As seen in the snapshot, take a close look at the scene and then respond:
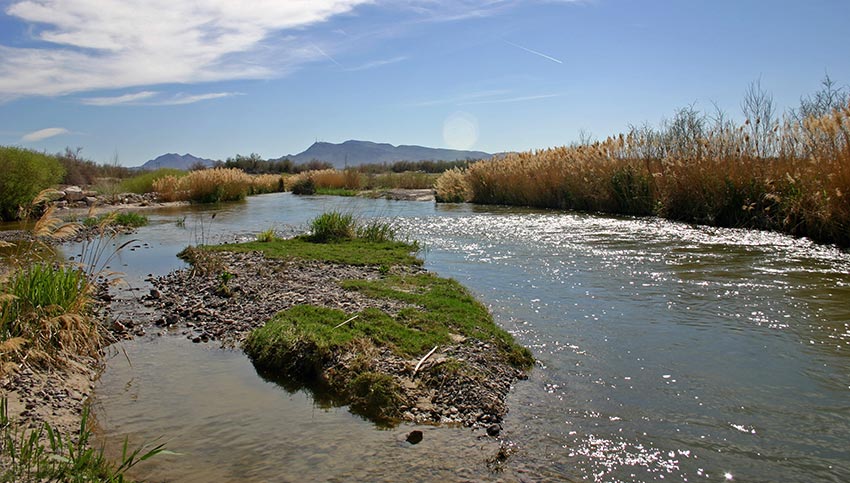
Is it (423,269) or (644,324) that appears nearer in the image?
(644,324)

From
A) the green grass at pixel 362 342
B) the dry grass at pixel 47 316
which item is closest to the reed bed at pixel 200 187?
the dry grass at pixel 47 316

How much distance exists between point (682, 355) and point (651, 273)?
14.2ft

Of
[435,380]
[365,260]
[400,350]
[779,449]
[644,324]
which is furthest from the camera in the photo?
[365,260]

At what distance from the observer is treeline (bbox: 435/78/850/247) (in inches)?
502

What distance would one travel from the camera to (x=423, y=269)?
10.8 metres

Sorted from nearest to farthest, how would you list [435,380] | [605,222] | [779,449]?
1. [779,449]
2. [435,380]
3. [605,222]

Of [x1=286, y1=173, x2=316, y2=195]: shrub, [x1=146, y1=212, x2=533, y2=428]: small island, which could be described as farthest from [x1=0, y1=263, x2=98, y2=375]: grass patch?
[x1=286, y1=173, x2=316, y2=195]: shrub

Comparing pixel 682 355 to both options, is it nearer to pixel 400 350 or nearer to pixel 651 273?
pixel 400 350

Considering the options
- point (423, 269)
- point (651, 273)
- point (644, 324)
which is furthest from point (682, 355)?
point (423, 269)

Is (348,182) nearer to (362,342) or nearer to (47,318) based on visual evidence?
(47,318)

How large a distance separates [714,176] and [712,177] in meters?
0.08

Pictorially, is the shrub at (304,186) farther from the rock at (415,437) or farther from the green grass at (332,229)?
the rock at (415,437)

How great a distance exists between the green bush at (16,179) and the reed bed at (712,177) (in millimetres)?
18597

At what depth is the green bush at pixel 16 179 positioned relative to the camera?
19641 millimetres
